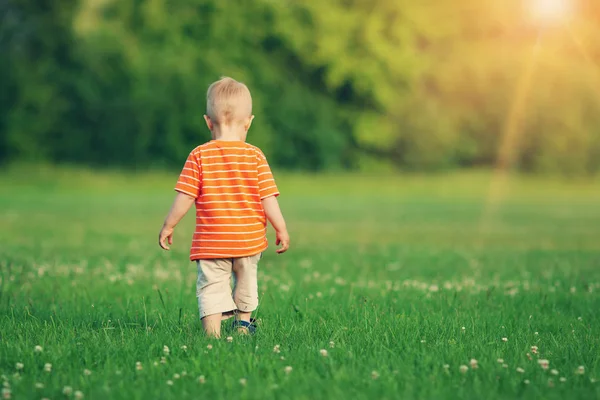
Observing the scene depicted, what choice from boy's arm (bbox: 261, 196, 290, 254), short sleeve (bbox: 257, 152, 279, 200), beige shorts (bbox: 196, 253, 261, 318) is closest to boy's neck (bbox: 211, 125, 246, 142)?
short sleeve (bbox: 257, 152, 279, 200)

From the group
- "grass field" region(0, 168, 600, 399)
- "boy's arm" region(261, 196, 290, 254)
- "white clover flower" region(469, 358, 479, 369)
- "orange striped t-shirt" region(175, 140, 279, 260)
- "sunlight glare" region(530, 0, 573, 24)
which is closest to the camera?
"grass field" region(0, 168, 600, 399)

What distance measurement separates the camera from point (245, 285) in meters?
5.57

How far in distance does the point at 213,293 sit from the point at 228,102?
134 cm

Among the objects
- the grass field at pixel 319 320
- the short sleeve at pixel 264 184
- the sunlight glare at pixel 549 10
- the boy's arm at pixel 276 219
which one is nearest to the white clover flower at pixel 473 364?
the grass field at pixel 319 320

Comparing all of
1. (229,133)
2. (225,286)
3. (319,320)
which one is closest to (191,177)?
(229,133)

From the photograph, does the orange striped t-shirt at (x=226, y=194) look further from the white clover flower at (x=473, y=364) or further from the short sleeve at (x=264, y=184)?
the white clover flower at (x=473, y=364)

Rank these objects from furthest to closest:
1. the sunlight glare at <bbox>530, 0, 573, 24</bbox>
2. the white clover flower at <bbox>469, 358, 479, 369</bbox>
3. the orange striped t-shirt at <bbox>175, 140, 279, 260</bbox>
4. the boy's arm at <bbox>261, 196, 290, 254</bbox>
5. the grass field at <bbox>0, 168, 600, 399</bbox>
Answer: the sunlight glare at <bbox>530, 0, 573, 24</bbox>, the boy's arm at <bbox>261, 196, 290, 254</bbox>, the orange striped t-shirt at <bbox>175, 140, 279, 260</bbox>, the white clover flower at <bbox>469, 358, 479, 369</bbox>, the grass field at <bbox>0, 168, 600, 399</bbox>

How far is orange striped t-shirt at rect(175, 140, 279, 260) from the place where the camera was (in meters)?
5.40

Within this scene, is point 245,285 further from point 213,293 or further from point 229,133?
point 229,133

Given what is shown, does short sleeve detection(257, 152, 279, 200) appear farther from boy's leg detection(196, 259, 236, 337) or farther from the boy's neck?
boy's leg detection(196, 259, 236, 337)

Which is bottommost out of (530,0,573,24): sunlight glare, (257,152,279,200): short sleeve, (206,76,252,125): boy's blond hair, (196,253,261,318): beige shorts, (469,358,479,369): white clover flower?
(469,358,479,369): white clover flower

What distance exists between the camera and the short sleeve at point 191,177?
17.9 ft

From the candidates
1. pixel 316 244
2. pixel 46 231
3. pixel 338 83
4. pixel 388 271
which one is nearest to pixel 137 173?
pixel 338 83

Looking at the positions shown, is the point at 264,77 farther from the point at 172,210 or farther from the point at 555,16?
the point at 172,210
